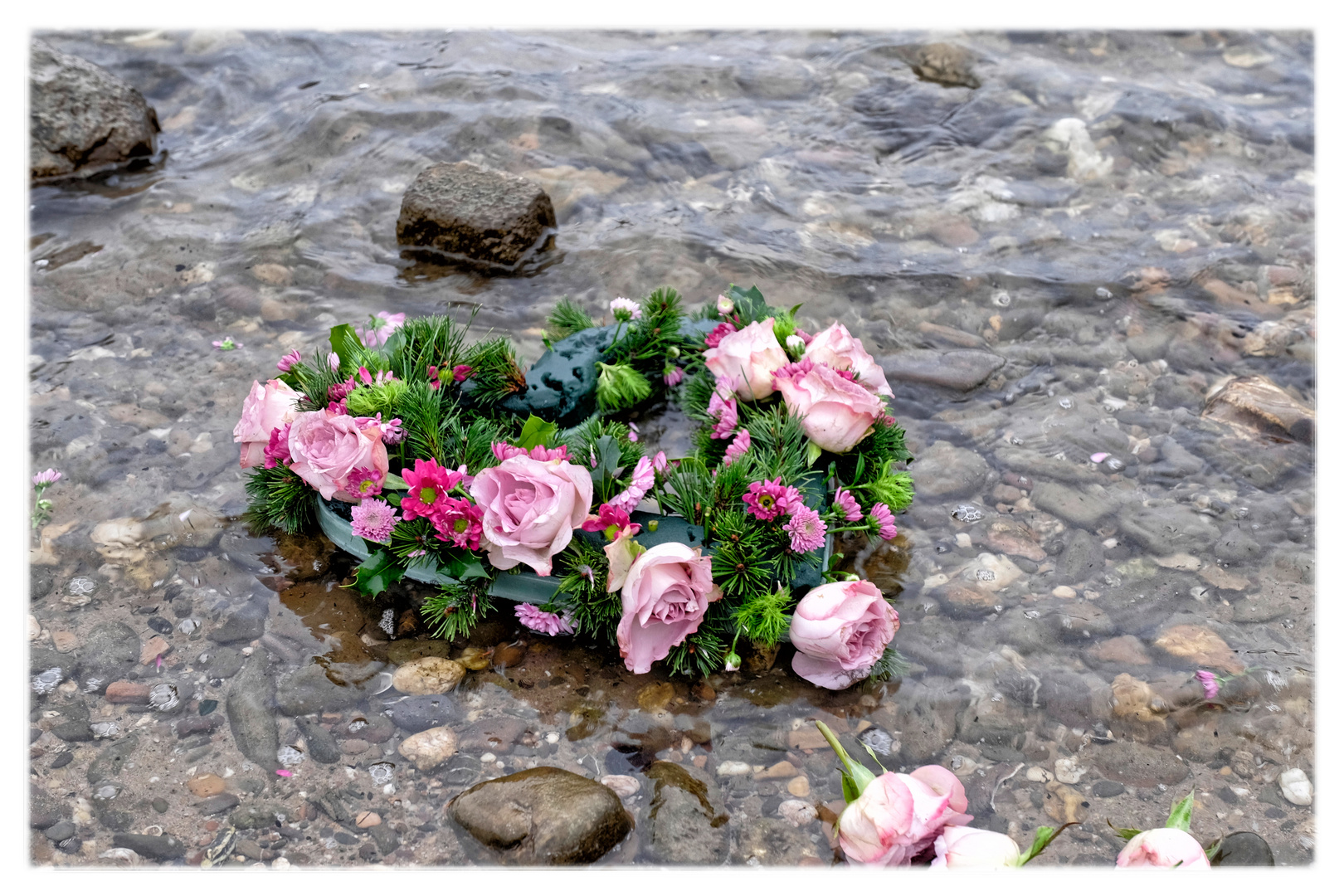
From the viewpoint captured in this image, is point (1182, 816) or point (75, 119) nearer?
point (1182, 816)

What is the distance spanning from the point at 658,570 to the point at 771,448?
69cm

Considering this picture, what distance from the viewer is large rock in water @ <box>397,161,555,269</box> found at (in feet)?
18.2

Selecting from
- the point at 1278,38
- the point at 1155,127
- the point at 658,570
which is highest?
the point at 1278,38

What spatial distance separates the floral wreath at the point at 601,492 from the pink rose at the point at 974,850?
68 cm

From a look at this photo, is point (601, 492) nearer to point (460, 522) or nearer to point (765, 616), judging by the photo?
point (460, 522)

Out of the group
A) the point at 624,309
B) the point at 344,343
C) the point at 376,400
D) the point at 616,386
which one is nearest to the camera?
the point at 376,400

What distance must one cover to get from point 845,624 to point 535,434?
110 cm

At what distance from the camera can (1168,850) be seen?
2.46m

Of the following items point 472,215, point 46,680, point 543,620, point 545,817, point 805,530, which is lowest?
point 46,680

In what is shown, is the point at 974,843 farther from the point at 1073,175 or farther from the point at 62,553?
the point at 1073,175

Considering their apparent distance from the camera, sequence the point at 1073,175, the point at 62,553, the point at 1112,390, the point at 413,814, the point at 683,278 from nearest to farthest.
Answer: the point at 413,814 → the point at 62,553 → the point at 1112,390 → the point at 683,278 → the point at 1073,175

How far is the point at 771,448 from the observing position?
348cm

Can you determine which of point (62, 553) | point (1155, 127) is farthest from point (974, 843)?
point (1155, 127)

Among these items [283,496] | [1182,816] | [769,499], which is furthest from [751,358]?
[1182,816]
